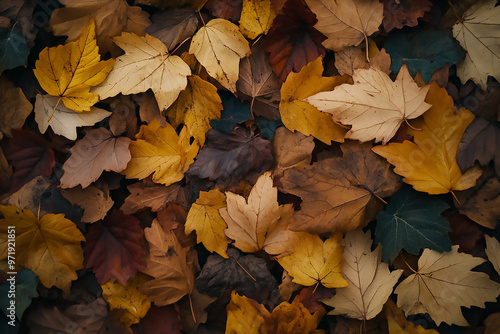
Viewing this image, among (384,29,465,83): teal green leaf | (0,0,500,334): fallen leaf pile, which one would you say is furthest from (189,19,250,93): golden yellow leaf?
(384,29,465,83): teal green leaf

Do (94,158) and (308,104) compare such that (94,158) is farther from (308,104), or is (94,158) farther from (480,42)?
(480,42)

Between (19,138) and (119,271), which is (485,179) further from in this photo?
(19,138)

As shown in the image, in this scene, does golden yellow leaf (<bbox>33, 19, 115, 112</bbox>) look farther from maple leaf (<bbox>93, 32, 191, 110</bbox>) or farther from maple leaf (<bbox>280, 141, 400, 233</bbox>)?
maple leaf (<bbox>280, 141, 400, 233</bbox>)

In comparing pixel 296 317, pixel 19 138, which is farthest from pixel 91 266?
pixel 296 317

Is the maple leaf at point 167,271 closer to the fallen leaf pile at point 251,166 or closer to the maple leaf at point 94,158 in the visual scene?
the fallen leaf pile at point 251,166

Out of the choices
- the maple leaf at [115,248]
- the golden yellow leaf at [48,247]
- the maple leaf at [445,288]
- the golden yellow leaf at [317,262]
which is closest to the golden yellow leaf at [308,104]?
the golden yellow leaf at [317,262]

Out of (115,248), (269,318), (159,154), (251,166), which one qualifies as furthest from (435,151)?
(115,248)
